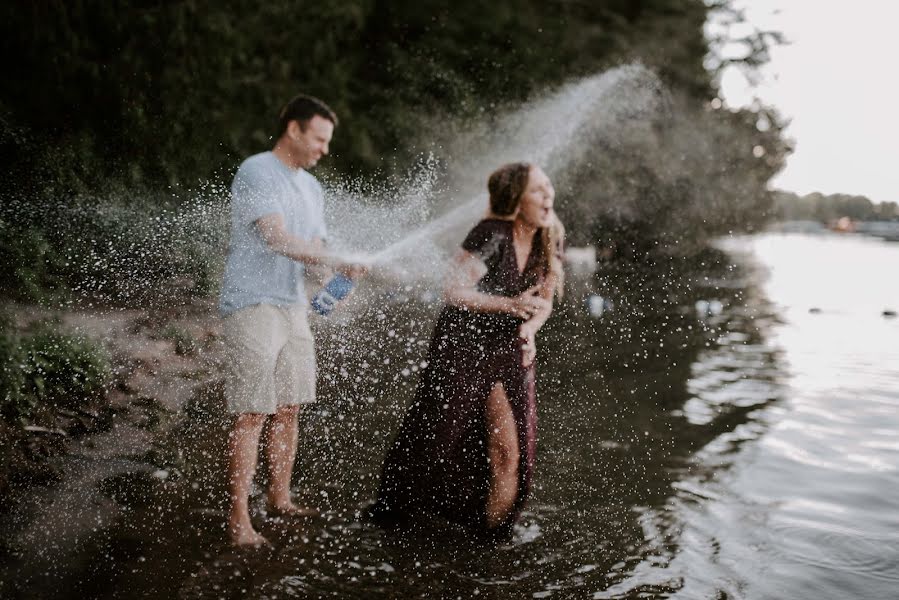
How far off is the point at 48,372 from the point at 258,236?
3479 mm

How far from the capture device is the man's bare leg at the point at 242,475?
4527 millimetres

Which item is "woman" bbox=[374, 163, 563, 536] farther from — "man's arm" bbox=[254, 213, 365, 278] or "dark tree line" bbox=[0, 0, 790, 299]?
"dark tree line" bbox=[0, 0, 790, 299]

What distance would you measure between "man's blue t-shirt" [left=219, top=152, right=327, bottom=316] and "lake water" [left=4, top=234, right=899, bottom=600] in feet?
3.96

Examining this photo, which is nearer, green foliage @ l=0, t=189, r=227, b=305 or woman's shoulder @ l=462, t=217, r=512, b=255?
woman's shoulder @ l=462, t=217, r=512, b=255

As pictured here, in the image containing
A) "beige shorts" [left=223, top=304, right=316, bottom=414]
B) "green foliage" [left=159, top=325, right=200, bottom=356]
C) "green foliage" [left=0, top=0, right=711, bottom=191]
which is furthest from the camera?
"green foliage" [left=0, top=0, right=711, bottom=191]

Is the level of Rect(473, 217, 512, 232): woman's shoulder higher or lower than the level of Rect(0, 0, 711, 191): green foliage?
lower

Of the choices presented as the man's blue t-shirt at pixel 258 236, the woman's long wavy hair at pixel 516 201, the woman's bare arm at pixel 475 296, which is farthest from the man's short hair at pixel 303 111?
the woman's bare arm at pixel 475 296

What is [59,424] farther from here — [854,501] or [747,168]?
[747,168]

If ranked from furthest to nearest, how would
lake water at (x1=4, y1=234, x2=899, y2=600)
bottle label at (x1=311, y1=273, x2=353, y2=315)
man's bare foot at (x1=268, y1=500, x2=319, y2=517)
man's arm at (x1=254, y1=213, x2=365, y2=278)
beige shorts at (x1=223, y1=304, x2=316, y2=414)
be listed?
man's bare foot at (x1=268, y1=500, x2=319, y2=517), bottle label at (x1=311, y1=273, x2=353, y2=315), beige shorts at (x1=223, y1=304, x2=316, y2=414), man's arm at (x1=254, y1=213, x2=365, y2=278), lake water at (x1=4, y1=234, x2=899, y2=600)

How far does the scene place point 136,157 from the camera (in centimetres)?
1134

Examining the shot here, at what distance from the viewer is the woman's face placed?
178 inches

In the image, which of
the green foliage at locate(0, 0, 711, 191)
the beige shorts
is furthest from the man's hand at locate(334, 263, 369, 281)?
the green foliage at locate(0, 0, 711, 191)

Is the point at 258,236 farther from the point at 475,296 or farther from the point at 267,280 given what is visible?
the point at 475,296

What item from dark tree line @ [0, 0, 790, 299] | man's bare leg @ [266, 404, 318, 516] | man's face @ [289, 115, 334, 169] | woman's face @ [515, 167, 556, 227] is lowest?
man's bare leg @ [266, 404, 318, 516]
